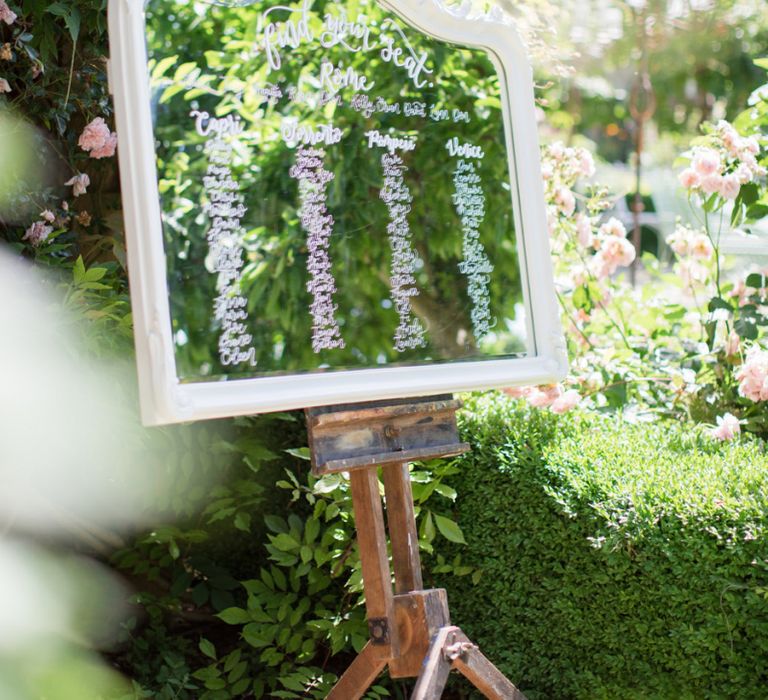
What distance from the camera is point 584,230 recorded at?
3.16m

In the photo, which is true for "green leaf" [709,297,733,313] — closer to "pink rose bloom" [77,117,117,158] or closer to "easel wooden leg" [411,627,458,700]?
"easel wooden leg" [411,627,458,700]

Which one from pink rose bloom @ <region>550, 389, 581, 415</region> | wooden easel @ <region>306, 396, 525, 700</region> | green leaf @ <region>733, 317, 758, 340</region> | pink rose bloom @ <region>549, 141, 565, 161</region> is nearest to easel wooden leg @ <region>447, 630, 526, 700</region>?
wooden easel @ <region>306, 396, 525, 700</region>

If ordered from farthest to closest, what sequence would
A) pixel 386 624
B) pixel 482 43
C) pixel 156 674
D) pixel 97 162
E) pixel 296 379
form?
pixel 97 162 → pixel 156 674 → pixel 482 43 → pixel 386 624 → pixel 296 379

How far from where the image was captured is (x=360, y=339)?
198cm

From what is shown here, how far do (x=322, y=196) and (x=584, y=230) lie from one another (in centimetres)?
144

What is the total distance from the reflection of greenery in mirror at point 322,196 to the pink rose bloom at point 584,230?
897 millimetres

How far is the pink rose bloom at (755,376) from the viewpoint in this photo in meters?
2.62

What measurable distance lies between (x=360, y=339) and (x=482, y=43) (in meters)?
0.77

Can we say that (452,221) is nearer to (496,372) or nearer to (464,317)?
(464,317)

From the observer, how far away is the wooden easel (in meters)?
2.01

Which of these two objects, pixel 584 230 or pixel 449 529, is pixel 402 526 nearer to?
pixel 449 529

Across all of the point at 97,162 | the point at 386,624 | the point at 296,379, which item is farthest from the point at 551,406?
the point at 97,162

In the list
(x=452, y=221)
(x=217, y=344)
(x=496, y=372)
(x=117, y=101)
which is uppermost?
(x=117, y=101)

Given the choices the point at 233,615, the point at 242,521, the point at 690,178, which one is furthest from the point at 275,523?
the point at 690,178
